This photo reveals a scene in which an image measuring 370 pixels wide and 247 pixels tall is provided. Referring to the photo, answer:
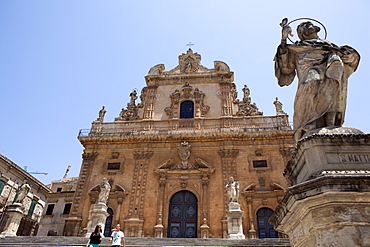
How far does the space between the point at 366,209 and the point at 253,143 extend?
1421 cm

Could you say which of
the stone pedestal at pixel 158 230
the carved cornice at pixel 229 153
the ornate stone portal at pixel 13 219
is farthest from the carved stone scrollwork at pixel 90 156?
the carved cornice at pixel 229 153

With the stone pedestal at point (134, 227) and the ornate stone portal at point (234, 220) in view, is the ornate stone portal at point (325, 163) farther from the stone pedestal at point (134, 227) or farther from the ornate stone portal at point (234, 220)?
the stone pedestal at point (134, 227)

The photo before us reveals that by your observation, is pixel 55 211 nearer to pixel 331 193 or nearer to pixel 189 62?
pixel 189 62

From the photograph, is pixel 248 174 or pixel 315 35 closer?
pixel 315 35

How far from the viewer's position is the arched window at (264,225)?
1407 cm

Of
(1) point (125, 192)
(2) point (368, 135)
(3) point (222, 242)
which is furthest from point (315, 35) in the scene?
(1) point (125, 192)

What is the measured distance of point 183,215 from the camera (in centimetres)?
1529

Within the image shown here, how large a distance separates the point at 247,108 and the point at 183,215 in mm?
8189

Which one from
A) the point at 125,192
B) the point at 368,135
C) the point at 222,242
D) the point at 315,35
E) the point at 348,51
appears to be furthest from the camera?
the point at 125,192

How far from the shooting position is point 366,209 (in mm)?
2730

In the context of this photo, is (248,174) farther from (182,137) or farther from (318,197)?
(318,197)

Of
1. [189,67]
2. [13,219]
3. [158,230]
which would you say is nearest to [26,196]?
[13,219]

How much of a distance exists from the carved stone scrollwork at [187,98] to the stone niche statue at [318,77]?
1439cm

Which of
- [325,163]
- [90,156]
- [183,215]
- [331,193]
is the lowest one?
[331,193]
